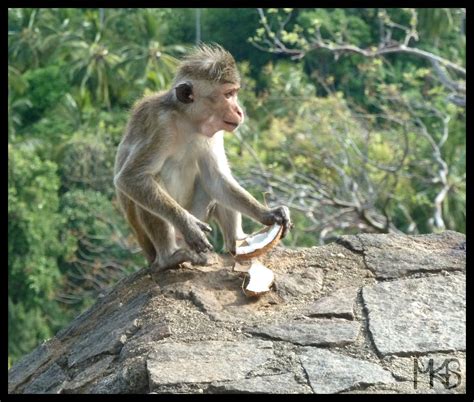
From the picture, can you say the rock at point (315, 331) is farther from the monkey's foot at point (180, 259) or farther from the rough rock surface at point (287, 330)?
the monkey's foot at point (180, 259)

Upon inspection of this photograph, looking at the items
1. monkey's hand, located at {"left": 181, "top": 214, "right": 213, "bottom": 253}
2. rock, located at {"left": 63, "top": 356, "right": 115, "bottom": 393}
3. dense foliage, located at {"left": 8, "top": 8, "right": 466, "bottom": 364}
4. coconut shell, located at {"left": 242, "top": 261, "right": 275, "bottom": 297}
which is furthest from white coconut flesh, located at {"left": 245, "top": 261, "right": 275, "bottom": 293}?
dense foliage, located at {"left": 8, "top": 8, "right": 466, "bottom": 364}

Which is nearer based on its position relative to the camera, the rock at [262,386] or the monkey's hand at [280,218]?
the rock at [262,386]

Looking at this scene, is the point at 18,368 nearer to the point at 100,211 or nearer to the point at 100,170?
the point at 100,211

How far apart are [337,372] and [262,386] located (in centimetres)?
44

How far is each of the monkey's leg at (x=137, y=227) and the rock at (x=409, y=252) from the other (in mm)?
1444

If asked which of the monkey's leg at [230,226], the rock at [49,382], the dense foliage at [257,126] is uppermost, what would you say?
the monkey's leg at [230,226]

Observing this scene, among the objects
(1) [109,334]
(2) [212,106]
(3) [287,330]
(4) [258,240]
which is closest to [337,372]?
(3) [287,330]

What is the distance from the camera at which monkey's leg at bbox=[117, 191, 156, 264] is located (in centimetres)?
875

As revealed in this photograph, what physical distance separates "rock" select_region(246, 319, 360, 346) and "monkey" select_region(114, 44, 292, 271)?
3.83 ft

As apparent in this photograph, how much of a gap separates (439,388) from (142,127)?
11.1 ft

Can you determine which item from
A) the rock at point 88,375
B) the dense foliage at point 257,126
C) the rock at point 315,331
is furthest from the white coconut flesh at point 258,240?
the dense foliage at point 257,126

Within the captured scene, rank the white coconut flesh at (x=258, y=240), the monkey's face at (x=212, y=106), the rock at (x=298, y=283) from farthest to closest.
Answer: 1. the monkey's face at (x=212, y=106)
2. the white coconut flesh at (x=258, y=240)
3. the rock at (x=298, y=283)

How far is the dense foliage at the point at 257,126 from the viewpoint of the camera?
2530 cm

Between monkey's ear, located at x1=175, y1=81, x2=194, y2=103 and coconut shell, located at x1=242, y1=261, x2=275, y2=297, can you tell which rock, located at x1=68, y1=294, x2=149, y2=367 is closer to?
coconut shell, located at x1=242, y1=261, x2=275, y2=297
